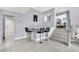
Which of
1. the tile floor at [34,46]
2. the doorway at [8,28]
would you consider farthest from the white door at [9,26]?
the tile floor at [34,46]

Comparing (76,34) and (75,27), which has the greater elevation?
(75,27)

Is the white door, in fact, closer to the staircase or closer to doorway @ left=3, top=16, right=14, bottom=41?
doorway @ left=3, top=16, right=14, bottom=41

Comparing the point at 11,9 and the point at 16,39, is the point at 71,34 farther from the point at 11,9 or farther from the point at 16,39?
the point at 11,9

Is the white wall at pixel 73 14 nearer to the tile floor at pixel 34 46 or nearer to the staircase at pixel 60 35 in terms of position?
the staircase at pixel 60 35

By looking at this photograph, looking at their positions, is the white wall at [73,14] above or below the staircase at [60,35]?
above

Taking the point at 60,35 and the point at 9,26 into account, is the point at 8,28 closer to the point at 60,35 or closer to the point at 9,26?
the point at 9,26

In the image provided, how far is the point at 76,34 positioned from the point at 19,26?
6.15ft

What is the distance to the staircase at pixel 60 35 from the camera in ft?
7.31

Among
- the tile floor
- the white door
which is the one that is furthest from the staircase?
the white door

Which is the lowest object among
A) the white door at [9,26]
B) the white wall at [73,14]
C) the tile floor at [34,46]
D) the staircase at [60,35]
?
the tile floor at [34,46]

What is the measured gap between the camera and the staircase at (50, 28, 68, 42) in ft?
7.31

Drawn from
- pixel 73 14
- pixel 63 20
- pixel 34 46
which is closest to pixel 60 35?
pixel 63 20
